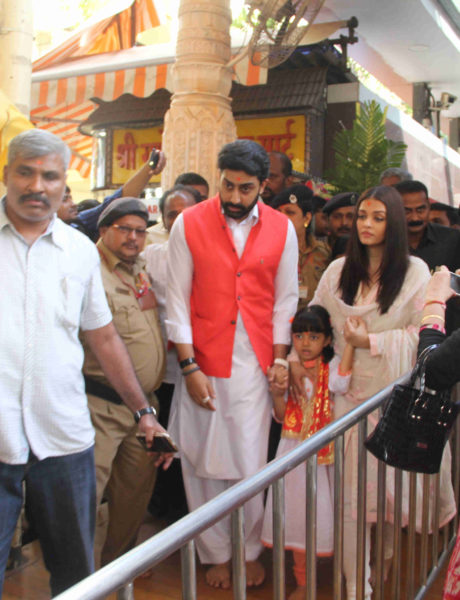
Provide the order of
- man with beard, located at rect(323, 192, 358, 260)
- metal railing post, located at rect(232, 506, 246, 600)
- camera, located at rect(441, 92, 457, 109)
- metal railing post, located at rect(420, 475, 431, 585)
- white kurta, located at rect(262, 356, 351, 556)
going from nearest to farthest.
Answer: metal railing post, located at rect(232, 506, 246, 600), metal railing post, located at rect(420, 475, 431, 585), white kurta, located at rect(262, 356, 351, 556), man with beard, located at rect(323, 192, 358, 260), camera, located at rect(441, 92, 457, 109)

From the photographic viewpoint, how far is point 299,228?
4008mm

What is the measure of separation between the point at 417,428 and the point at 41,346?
1195mm

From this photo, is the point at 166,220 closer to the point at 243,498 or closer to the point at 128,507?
the point at 128,507

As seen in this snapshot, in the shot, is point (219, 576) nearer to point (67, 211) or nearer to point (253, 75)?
point (67, 211)

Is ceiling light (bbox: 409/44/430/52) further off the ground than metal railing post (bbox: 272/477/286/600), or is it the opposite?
ceiling light (bbox: 409/44/430/52)

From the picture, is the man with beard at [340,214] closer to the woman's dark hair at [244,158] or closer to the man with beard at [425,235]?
the man with beard at [425,235]

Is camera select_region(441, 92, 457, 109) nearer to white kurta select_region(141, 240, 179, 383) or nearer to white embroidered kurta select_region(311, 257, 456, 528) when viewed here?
white kurta select_region(141, 240, 179, 383)

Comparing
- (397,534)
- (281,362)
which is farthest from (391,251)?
(397,534)

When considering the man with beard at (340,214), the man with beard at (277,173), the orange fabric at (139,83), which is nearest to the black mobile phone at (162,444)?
the man with beard at (340,214)

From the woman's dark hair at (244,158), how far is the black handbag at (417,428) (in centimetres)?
150

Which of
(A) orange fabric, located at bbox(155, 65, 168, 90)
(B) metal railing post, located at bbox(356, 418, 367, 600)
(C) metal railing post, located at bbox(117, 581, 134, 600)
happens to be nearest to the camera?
(A) orange fabric, located at bbox(155, 65, 168, 90)

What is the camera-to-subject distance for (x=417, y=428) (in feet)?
6.65

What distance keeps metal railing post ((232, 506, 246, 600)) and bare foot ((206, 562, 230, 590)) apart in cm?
177

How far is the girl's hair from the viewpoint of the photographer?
10.8 ft
